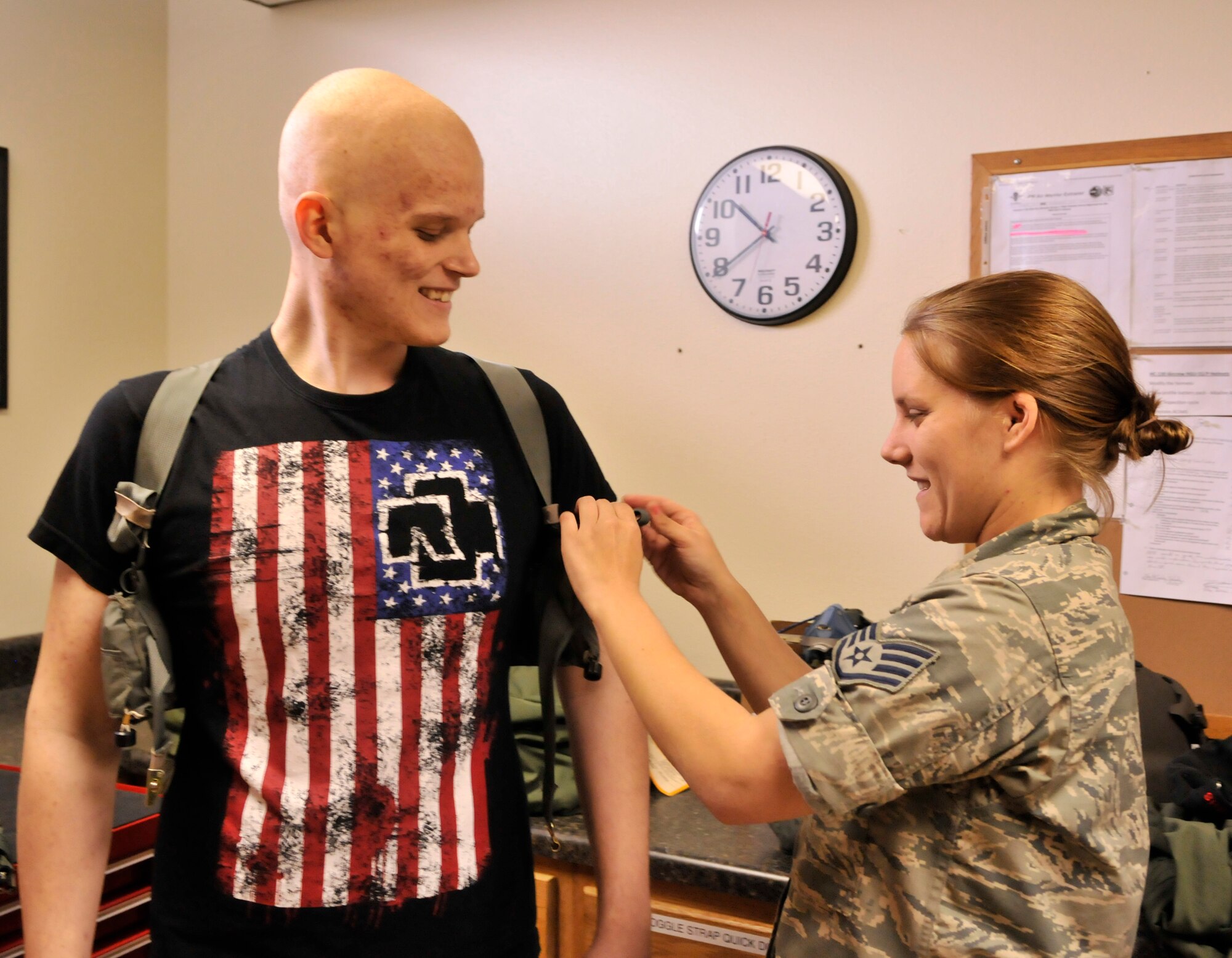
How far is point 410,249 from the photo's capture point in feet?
3.30

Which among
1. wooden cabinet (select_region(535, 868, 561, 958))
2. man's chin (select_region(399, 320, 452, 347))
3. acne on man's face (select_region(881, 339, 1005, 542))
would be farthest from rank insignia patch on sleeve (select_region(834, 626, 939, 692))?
wooden cabinet (select_region(535, 868, 561, 958))

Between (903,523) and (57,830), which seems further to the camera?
(903,523)

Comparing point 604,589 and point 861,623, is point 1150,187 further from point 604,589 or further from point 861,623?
point 604,589

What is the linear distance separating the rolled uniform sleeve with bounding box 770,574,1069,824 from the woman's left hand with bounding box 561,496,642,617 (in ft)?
0.76

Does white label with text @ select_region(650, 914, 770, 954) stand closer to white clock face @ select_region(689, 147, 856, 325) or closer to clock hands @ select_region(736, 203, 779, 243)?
white clock face @ select_region(689, 147, 856, 325)

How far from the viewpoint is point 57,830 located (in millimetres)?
992

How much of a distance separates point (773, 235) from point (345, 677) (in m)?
1.56

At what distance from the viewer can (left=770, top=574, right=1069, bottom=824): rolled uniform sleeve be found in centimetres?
88

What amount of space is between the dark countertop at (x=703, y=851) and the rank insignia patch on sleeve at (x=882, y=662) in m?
0.81

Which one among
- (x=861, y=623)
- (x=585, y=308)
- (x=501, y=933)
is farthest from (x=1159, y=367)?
(x=501, y=933)

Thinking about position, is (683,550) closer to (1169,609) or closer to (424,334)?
(424,334)

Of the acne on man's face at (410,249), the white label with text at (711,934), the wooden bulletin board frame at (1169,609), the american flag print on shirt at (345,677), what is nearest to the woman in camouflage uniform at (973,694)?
the american flag print on shirt at (345,677)

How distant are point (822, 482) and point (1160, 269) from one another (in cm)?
76

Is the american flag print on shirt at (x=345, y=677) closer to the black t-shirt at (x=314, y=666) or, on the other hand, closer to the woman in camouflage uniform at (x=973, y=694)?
the black t-shirt at (x=314, y=666)
